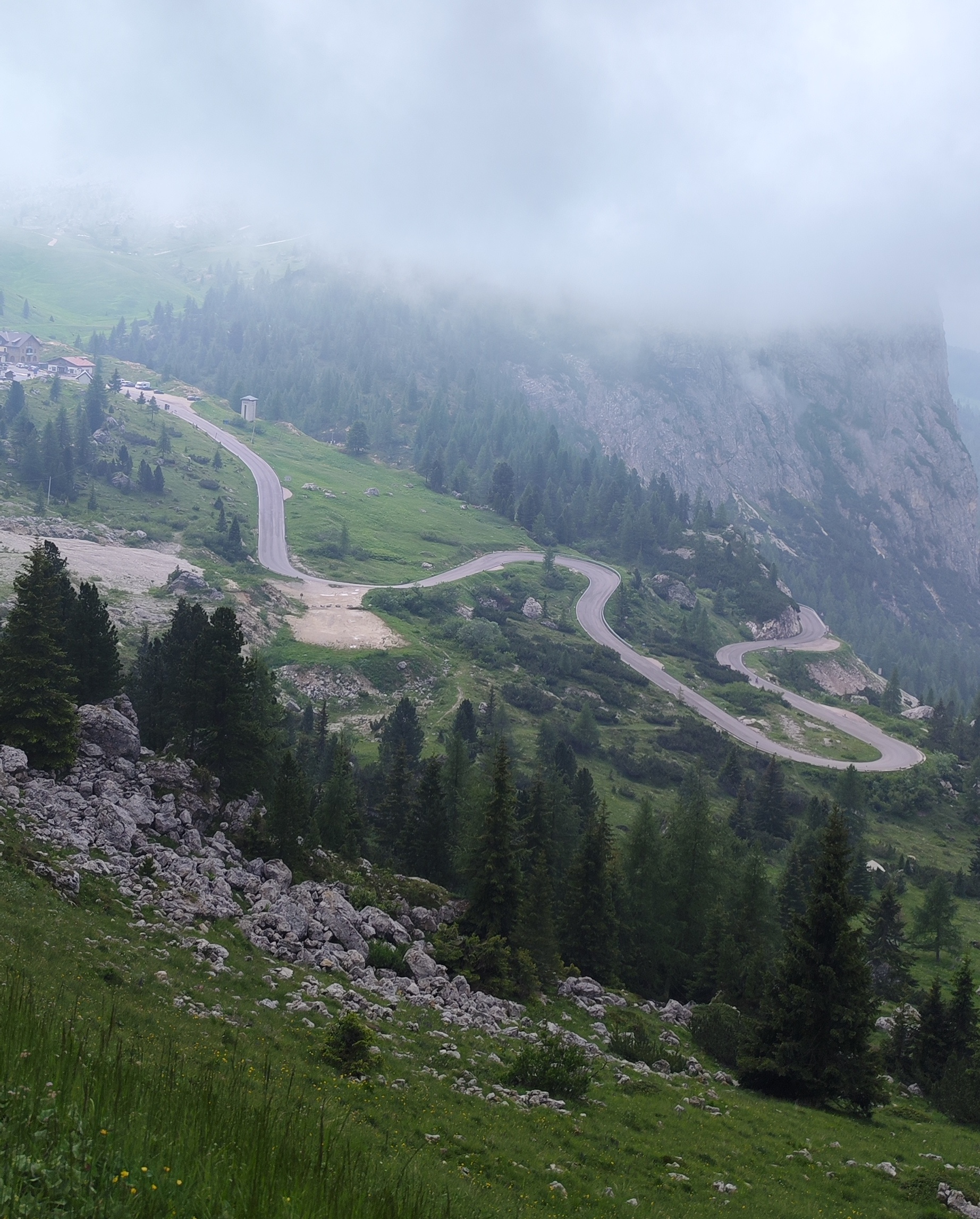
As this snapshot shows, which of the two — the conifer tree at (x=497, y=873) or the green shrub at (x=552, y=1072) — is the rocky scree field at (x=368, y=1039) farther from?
the conifer tree at (x=497, y=873)

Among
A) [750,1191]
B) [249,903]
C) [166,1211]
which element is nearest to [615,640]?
[249,903]

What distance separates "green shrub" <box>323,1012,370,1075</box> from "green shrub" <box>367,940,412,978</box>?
13.2 meters

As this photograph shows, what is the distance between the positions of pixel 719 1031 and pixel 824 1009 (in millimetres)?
8141

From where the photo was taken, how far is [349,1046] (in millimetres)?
24750

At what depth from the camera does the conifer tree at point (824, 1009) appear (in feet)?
118

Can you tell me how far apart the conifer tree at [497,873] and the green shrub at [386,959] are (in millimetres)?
10308

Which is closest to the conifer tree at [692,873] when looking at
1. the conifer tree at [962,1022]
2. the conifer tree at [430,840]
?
the conifer tree at [430,840]

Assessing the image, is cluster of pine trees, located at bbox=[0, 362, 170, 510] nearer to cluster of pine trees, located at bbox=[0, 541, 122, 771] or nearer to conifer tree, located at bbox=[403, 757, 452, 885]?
cluster of pine trees, located at bbox=[0, 541, 122, 771]

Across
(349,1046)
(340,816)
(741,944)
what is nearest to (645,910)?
(741,944)

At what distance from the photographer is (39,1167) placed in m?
8.52

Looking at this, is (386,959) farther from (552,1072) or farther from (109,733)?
(109,733)

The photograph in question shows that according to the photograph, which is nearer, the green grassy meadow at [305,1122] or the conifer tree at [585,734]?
the green grassy meadow at [305,1122]

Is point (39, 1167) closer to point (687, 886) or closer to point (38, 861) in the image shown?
point (38, 861)

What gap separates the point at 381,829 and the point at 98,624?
30.2 meters
